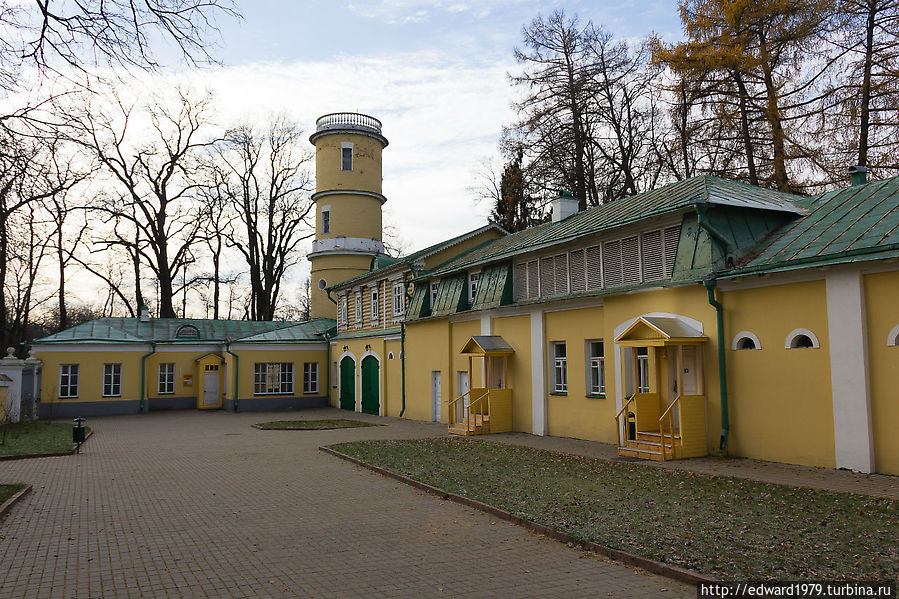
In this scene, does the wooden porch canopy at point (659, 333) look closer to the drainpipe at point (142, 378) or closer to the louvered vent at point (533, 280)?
the louvered vent at point (533, 280)

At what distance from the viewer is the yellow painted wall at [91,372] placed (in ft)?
95.1

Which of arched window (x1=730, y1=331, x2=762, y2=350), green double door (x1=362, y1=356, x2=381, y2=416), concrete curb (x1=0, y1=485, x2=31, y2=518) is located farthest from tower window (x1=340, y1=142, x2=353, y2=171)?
concrete curb (x1=0, y1=485, x2=31, y2=518)

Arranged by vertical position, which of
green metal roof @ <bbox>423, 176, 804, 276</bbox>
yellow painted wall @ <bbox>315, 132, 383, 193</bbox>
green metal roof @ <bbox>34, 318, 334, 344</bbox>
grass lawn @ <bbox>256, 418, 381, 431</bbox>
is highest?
yellow painted wall @ <bbox>315, 132, 383, 193</bbox>

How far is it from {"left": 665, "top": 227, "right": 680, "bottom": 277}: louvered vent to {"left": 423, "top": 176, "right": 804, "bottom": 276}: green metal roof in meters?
0.55

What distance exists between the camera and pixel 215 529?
857 cm

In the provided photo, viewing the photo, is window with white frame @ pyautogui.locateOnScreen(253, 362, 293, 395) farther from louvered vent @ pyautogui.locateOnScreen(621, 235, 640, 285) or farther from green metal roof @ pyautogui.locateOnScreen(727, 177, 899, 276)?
green metal roof @ pyautogui.locateOnScreen(727, 177, 899, 276)

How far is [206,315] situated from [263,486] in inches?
1703

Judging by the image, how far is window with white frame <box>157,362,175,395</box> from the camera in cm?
3246

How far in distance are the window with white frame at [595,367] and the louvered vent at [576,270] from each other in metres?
1.42

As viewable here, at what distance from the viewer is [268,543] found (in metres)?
7.83

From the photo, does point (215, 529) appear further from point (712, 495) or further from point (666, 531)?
point (712, 495)

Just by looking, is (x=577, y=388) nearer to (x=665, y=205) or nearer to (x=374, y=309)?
(x=665, y=205)

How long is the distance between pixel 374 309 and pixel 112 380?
12439 millimetres

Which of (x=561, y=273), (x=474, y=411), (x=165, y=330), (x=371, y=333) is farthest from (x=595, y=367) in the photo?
(x=165, y=330)
